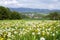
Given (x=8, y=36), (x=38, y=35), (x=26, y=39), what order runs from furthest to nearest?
(x=38, y=35) < (x=8, y=36) < (x=26, y=39)

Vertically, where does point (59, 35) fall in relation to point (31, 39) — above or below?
below

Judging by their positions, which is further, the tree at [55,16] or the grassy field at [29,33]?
the tree at [55,16]

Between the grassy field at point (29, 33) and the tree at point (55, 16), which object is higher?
the grassy field at point (29, 33)

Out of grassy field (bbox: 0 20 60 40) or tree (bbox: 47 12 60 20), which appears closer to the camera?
grassy field (bbox: 0 20 60 40)

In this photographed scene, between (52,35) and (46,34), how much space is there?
16 cm

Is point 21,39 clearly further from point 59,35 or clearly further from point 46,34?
point 59,35

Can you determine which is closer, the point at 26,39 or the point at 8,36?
the point at 26,39

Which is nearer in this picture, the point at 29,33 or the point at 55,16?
the point at 29,33

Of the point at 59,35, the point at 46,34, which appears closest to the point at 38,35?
the point at 46,34

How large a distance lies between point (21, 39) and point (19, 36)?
0.35 metres

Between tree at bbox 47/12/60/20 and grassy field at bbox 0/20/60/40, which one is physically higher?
grassy field at bbox 0/20/60/40

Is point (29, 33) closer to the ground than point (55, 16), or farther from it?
farther from it

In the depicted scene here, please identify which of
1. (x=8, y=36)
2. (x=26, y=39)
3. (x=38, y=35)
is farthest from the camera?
(x=38, y=35)

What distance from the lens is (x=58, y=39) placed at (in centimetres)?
555
